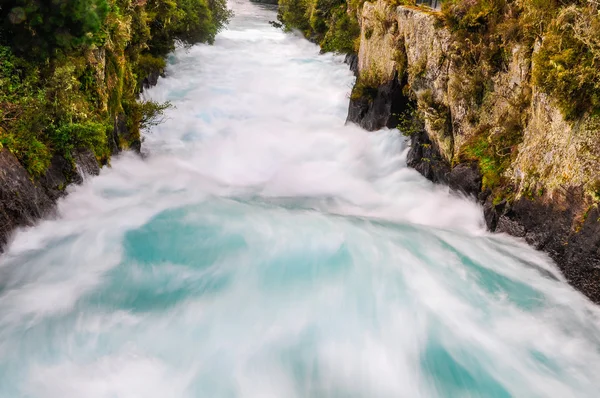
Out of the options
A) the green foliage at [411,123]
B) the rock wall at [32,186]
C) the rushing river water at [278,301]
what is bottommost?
the rushing river water at [278,301]

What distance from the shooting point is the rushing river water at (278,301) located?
16.7 feet

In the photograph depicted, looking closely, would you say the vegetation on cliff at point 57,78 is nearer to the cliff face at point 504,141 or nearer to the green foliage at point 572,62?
the green foliage at point 572,62

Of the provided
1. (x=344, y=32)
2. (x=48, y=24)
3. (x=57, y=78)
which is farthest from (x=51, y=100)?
(x=344, y=32)

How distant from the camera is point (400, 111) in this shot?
12469 mm

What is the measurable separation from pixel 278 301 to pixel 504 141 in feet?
16.7

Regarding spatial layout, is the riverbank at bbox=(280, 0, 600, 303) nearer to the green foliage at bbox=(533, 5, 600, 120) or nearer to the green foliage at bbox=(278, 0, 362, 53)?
the green foliage at bbox=(533, 5, 600, 120)

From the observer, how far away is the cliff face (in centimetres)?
586

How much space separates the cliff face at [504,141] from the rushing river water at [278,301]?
0.45m

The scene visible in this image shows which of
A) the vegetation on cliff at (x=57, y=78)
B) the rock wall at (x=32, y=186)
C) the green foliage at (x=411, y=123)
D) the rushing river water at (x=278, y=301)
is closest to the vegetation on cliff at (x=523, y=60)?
the rushing river water at (x=278, y=301)

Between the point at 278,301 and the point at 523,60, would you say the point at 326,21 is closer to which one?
the point at 523,60

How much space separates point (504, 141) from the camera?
763cm

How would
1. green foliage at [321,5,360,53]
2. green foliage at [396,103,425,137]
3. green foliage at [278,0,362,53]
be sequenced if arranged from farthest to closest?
green foliage at [278,0,362,53] → green foliage at [321,5,360,53] → green foliage at [396,103,425,137]

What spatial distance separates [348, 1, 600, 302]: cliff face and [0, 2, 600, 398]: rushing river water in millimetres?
451

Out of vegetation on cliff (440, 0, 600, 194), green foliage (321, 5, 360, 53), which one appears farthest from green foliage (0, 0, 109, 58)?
green foliage (321, 5, 360, 53)
